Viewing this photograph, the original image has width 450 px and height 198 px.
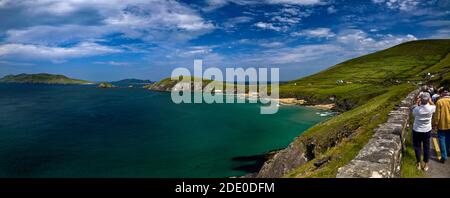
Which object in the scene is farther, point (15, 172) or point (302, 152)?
point (15, 172)

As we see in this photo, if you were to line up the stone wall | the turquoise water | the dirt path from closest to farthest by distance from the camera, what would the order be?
1. the stone wall
2. the dirt path
3. the turquoise water

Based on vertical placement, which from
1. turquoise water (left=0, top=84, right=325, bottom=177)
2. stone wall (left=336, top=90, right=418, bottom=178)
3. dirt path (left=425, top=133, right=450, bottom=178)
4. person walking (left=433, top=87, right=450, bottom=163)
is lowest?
turquoise water (left=0, top=84, right=325, bottom=177)

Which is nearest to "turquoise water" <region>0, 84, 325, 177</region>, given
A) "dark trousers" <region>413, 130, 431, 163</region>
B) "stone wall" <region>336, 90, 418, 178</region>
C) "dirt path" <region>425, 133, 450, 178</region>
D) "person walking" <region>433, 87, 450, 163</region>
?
"stone wall" <region>336, 90, 418, 178</region>

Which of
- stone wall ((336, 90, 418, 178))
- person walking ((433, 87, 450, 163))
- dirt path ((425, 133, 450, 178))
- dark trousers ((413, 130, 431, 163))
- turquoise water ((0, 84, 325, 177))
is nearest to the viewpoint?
stone wall ((336, 90, 418, 178))

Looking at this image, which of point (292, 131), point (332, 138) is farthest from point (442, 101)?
point (292, 131)

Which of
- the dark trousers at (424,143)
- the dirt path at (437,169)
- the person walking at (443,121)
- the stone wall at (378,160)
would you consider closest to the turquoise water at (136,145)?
the stone wall at (378,160)

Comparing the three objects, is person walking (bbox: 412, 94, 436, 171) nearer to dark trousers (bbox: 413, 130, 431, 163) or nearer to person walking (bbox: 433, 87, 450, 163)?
dark trousers (bbox: 413, 130, 431, 163)

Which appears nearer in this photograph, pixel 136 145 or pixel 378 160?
pixel 378 160

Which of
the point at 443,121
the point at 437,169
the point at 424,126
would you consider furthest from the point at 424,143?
the point at 443,121

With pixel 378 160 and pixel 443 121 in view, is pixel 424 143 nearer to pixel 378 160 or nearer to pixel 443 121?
pixel 443 121
